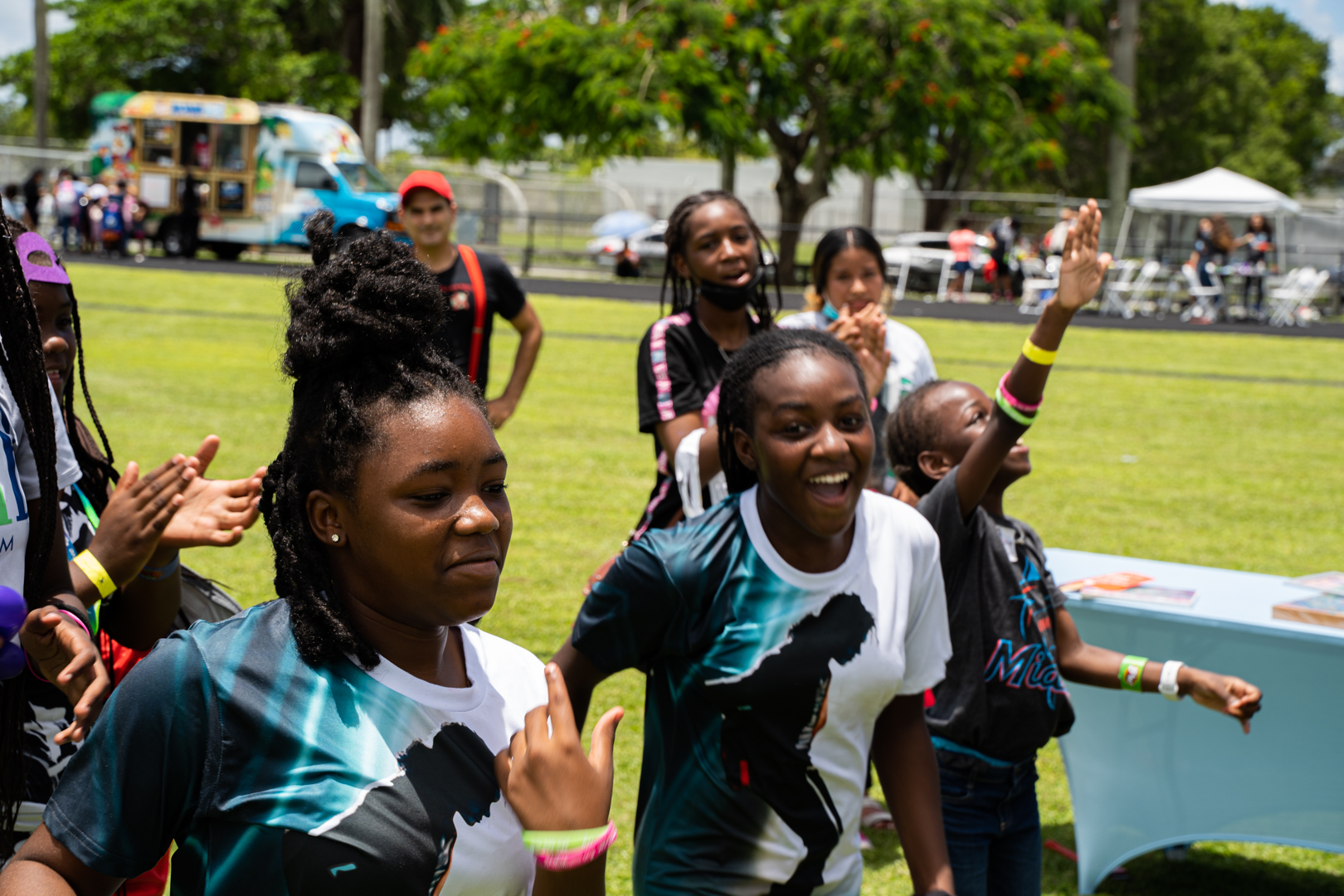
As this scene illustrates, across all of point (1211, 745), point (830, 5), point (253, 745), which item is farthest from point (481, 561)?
point (830, 5)

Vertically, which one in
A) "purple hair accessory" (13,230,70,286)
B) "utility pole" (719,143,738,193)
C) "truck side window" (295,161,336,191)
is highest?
"utility pole" (719,143,738,193)

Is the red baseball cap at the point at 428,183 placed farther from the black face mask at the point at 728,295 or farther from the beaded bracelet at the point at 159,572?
the beaded bracelet at the point at 159,572

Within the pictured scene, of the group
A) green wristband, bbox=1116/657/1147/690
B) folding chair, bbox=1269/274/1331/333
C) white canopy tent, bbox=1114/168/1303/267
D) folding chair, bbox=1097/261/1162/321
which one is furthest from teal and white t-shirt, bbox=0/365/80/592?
white canopy tent, bbox=1114/168/1303/267

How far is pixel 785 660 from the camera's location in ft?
8.03

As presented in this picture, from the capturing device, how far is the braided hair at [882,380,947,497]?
3.48 m

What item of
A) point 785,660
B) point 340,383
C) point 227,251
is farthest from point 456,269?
point 227,251

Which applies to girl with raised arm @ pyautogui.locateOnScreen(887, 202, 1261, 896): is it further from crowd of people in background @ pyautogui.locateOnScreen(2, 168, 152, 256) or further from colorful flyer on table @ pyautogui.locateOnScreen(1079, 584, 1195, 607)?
crowd of people in background @ pyautogui.locateOnScreen(2, 168, 152, 256)

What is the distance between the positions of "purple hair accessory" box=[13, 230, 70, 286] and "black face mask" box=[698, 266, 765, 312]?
6.92 feet

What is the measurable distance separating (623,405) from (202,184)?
19169 millimetres

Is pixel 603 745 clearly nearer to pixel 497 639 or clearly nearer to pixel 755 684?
pixel 497 639

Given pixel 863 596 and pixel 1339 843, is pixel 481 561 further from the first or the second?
pixel 1339 843

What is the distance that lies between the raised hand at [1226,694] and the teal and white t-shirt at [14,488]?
2778 mm

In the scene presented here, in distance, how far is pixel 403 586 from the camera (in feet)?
5.84

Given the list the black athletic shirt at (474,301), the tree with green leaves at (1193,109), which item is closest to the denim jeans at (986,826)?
the black athletic shirt at (474,301)
